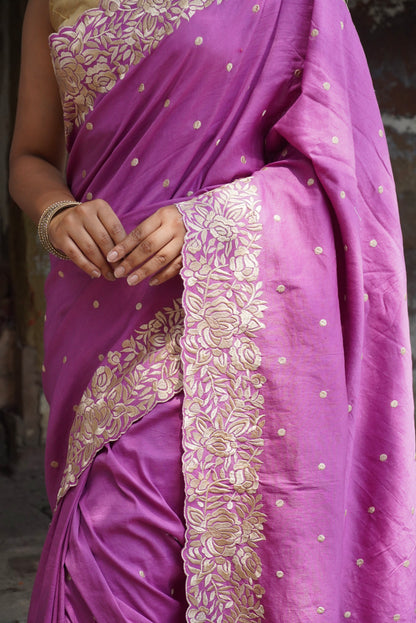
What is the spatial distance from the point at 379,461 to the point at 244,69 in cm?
59

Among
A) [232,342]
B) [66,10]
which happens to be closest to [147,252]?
[232,342]

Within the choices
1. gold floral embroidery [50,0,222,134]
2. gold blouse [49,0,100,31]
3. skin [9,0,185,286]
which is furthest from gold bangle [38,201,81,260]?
gold blouse [49,0,100,31]

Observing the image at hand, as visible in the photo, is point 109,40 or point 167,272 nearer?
point 167,272

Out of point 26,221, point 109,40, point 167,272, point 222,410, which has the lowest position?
point 26,221

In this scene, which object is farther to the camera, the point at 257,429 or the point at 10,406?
the point at 10,406

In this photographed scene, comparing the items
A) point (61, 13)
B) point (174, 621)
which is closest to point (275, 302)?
point (174, 621)

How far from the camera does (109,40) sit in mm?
1188

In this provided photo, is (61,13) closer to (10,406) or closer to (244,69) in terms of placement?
(244,69)

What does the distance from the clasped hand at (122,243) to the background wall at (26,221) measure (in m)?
1.80

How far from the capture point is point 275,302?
3.60 ft

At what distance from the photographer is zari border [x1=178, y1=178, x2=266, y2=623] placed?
1.05 meters

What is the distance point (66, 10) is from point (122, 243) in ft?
1.42

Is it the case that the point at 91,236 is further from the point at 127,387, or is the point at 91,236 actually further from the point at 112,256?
the point at 127,387

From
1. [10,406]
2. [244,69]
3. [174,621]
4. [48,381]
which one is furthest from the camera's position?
[10,406]
